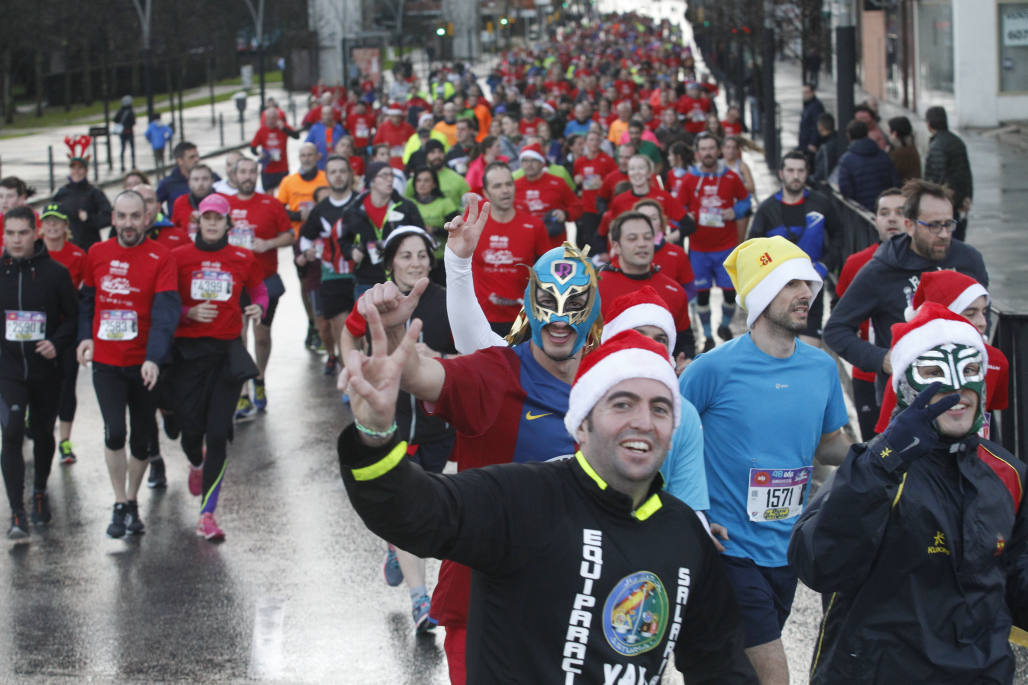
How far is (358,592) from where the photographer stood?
7871 mm

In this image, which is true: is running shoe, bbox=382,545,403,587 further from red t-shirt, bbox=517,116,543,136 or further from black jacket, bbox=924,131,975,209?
red t-shirt, bbox=517,116,543,136

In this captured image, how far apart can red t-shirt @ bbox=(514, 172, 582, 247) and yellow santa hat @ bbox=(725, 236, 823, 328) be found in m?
8.07

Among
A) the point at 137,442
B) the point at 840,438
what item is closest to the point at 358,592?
the point at 137,442

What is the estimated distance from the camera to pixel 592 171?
54.1 feet

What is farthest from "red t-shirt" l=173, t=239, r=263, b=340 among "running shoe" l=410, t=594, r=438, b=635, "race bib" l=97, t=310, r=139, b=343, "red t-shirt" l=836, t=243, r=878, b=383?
"red t-shirt" l=836, t=243, r=878, b=383

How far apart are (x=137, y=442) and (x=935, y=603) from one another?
248 inches

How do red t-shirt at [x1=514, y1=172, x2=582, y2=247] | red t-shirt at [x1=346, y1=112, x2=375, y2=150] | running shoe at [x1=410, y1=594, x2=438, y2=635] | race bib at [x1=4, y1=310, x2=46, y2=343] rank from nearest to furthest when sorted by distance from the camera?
1. running shoe at [x1=410, y1=594, x2=438, y2=635]
2. race bib at [x1=4, y1=310, x2=46, y2=343]
3. red t-shirt at [x1=514, y1=172, x2=582, y2=247]
4. red t-shirt at [x1=346, y1=112, x2=375, y2=150]

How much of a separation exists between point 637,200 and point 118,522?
17.9 feet

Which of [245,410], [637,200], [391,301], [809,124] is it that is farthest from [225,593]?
[809,124]

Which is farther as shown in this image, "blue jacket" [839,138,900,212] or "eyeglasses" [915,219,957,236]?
"blue jacket" [839,138,900,212]

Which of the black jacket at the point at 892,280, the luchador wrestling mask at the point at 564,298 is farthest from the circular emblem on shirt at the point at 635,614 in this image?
the black jacket at the point at 892,280

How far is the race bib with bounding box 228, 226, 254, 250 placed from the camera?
12.2m

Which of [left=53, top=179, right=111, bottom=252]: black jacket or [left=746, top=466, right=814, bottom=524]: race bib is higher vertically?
[left=53, top=179, right=111, bottom=252]: black jacket

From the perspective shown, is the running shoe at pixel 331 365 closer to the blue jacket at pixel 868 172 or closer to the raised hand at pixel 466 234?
the blue jacket at pixel 868 172
